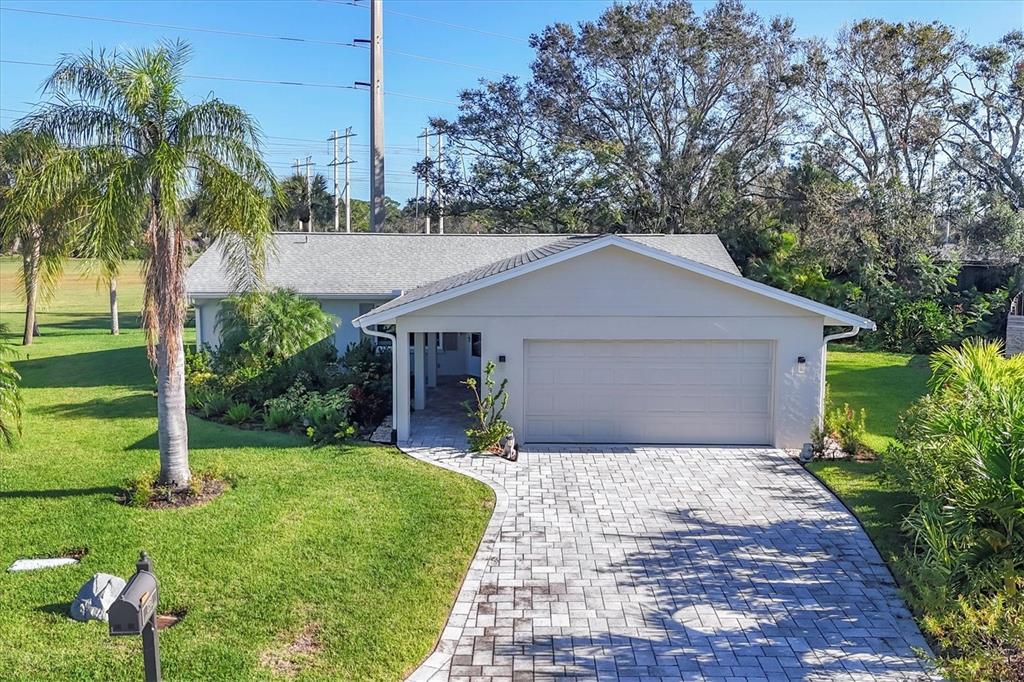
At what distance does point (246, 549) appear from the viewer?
28.3 ft

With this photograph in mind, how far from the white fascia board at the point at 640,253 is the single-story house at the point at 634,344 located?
3cm

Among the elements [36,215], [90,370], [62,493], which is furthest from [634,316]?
[90,370]

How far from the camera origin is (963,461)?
7625 mm

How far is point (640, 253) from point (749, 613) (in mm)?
7251

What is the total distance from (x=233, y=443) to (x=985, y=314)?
23931 millimetres

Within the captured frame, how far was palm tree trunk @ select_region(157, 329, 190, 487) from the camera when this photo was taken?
10117mm

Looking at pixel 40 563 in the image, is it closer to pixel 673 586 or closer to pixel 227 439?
pixel 227 439

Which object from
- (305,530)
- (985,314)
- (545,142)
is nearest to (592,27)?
(545,142)

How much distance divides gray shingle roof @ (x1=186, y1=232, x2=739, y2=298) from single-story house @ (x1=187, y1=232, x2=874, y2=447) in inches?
245

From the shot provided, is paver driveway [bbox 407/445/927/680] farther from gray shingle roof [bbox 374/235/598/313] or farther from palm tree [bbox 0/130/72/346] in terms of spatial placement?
palm tree [bbox 0/130/72/346]

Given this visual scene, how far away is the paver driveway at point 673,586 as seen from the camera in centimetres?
639

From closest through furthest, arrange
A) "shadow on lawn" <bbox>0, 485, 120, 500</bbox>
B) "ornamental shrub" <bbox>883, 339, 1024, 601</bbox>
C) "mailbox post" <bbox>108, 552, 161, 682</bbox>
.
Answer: "mailbox post" <bbox>108, 552, 161, 682</bbox>, "ornamental shrub" <bbox>883, 339, 1024, 601</bbox>, "shadow on lawn" <bbox>0, 485, 120, 500</bbox>

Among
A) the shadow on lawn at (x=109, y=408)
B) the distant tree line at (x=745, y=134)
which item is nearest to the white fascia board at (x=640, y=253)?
the shadow on lawn at (x=109, y=408)

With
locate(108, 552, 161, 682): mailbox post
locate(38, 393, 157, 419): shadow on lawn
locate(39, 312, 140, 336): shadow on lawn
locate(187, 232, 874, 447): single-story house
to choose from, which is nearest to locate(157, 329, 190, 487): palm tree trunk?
locate(187, 232, 874, 447): single-story house
